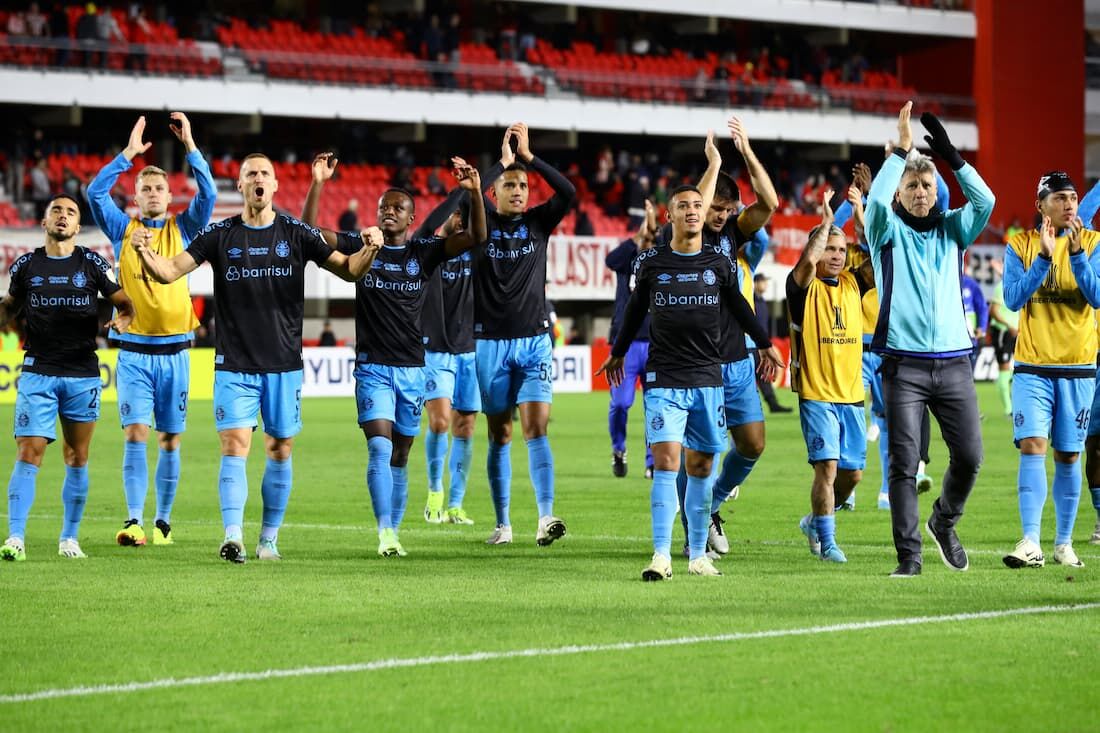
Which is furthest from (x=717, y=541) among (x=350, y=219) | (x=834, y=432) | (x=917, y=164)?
(x=350, y=219)

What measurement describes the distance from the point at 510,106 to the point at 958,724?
43663 mm

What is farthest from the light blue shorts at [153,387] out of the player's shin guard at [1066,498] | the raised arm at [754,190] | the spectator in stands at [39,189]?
the spectator in stands at [39,189]

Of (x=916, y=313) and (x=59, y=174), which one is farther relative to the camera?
(x=59, y=174)

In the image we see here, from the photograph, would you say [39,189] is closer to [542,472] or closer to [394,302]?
[394,302]

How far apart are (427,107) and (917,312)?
127 feet

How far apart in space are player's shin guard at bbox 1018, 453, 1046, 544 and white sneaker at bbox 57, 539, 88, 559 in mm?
5954

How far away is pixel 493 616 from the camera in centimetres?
879

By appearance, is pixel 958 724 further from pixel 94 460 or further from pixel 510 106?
pixel 510 106

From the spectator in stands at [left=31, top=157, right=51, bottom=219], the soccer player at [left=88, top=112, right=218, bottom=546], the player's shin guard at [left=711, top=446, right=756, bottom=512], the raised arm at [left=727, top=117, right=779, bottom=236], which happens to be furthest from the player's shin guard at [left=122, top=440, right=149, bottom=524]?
the spectator in stands at [left=31, top=157, right=51, bottom=219]

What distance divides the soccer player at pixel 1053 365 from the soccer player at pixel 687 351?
5.38 ft

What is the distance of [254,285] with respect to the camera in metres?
11.2

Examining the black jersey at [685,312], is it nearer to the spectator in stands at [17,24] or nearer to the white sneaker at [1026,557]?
the white sneaker at [1026,557]

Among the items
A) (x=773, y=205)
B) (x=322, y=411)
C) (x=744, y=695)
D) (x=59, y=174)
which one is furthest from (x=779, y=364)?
(x=59, y=174)

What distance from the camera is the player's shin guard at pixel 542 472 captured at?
1230cm
